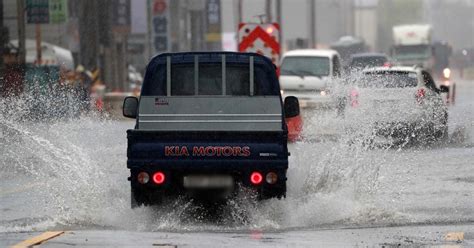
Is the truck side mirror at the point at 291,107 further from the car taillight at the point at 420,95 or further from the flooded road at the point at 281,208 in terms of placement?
the car taillight at the point at 420,95

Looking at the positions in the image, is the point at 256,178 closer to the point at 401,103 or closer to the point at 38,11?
the point at 401,103

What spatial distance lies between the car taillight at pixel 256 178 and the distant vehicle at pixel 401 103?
11.1 metres

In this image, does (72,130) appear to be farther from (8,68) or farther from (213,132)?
(8,68)

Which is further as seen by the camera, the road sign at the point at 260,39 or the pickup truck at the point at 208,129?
the road sign at the point at 260,39

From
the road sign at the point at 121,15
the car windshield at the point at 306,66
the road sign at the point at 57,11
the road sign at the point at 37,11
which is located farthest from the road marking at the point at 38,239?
the road sign at the point at 121,15

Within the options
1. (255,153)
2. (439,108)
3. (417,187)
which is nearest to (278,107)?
(255,153)

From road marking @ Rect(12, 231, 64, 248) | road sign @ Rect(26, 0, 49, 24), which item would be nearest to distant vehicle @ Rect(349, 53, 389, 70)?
road sign @ Rect(26, 0, 49, 24)

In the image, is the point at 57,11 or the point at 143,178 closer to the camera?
the point at 143,178

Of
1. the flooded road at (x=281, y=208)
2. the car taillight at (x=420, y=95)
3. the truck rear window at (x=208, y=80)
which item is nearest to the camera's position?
the flooded road at (x=281, y=208)

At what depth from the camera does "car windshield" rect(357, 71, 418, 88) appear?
2527cm

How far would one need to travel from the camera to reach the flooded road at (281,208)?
38.4 ft

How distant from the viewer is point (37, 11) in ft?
165

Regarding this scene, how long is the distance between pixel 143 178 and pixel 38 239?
1.71 metres

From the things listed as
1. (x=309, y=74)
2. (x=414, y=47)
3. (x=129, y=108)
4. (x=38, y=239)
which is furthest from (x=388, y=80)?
(x=414, y=47)
